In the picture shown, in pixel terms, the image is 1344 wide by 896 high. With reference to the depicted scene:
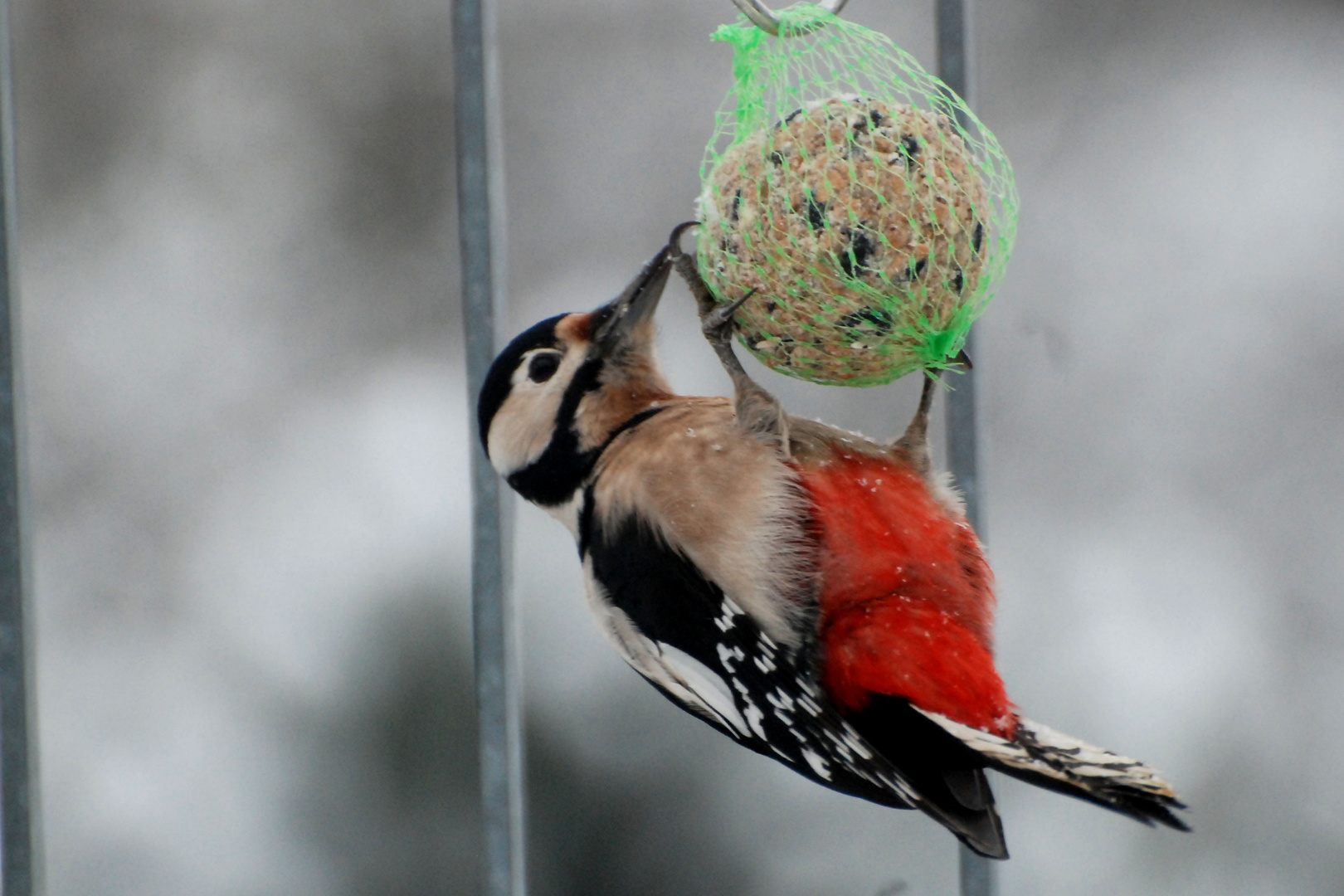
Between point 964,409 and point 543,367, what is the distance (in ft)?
1.44

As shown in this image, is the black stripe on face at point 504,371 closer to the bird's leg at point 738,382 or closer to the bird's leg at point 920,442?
the bird's leg at point 738,382

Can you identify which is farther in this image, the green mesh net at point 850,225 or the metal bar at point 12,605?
the metal bar at point 12,605

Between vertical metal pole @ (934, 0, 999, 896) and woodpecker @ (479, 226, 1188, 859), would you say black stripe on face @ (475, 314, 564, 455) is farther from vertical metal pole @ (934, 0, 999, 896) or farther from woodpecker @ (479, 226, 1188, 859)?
vertical metal pole @ (934, 0, 999, 896)

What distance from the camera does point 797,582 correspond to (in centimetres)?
116

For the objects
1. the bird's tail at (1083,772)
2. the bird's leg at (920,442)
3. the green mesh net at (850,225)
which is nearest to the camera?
the bird's tail at (1083,772)

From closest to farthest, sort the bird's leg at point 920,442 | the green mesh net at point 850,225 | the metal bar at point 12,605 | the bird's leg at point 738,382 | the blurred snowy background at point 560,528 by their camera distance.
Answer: the green mesh net at point 850,225 → the bird's leg at point 738,382 → the bird's leg at point 920,442 → the metal bar at point 12,605 → the blurred snowy background at point 560,528

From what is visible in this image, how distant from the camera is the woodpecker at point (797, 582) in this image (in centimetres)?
114

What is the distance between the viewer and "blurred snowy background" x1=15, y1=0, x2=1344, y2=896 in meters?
2.31

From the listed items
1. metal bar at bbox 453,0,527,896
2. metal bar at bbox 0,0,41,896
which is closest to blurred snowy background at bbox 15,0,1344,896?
metal bar at bbox 0,0,41,896

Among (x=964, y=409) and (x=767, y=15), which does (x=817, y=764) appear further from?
(x=767, y=15)

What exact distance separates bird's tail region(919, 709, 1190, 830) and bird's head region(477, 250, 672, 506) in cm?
49

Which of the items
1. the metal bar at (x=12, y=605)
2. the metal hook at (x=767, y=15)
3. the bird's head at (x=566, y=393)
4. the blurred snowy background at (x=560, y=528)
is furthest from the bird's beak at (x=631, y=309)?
the blurred snowy background at (x=560, y=528)

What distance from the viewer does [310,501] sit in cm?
232

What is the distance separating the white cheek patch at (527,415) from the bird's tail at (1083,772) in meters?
0.53
